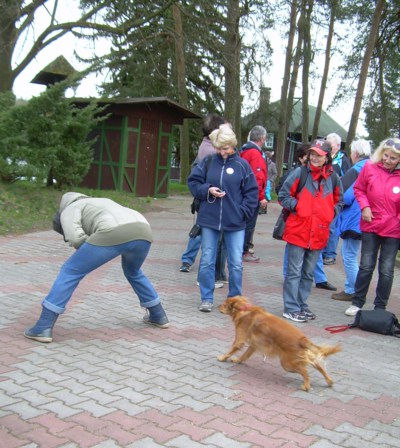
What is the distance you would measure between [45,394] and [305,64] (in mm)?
27064

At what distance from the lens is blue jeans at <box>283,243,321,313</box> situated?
19.5 feet

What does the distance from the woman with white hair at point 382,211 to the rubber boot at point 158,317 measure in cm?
220

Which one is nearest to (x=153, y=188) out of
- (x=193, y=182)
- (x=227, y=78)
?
(x=227, y=78)

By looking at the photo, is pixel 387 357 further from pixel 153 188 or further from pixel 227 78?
pixel 227 78

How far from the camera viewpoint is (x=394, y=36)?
22.3 meters

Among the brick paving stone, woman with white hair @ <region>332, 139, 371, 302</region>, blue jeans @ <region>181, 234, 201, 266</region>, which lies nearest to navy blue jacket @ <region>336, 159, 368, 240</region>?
woman with white hair @ <region>332, 139, 371, 302</region>

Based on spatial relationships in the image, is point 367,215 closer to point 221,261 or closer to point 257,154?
point 221,261

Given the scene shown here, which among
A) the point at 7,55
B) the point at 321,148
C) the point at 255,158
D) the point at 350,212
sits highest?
the point at 7,55

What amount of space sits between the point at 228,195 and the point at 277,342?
7.05ft

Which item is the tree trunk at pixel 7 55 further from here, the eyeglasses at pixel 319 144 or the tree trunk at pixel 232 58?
the eyeglasses at pixel 319 144

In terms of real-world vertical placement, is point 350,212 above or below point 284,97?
below

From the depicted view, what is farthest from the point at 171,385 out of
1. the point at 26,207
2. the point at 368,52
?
the point at 368,52

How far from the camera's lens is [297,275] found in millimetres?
5953

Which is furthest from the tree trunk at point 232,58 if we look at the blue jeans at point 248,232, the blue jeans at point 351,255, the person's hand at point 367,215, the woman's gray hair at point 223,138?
the person's hand at point 367,215
